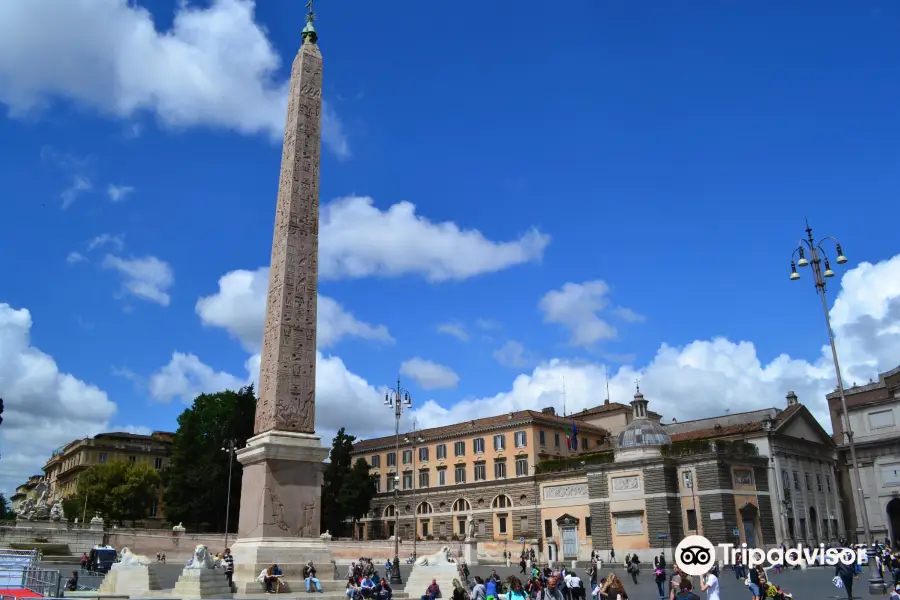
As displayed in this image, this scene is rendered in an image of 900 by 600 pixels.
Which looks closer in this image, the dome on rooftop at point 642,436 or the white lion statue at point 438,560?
the white lion statue at point 438,560

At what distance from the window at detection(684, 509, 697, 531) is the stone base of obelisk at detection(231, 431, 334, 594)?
28.6 metres

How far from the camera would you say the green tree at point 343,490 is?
2147 inches

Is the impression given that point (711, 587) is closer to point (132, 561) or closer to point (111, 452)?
point (132, 561)

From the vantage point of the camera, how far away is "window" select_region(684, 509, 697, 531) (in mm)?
40906

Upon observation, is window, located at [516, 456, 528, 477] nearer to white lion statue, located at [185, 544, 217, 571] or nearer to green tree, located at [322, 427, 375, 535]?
green tree, located at [322, 427, 375, 535]

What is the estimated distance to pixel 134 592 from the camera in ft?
62.6

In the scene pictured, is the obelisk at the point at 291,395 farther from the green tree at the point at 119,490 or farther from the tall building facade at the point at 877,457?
the tall building facade at the point at 877,457

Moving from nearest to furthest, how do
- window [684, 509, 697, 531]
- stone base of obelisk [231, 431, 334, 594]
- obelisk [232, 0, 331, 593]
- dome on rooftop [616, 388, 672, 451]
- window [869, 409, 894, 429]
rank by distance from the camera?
stone base of obelisk [231, 431, 334, 594] → obelisk [232, 0, 331, 593] → window [684, 509, 697, 531] → dome on rooftop [616, 388, 672, 451] → window [869, 409, 894, 429]

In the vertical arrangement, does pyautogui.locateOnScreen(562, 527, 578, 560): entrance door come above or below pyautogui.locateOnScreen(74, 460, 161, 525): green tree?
below

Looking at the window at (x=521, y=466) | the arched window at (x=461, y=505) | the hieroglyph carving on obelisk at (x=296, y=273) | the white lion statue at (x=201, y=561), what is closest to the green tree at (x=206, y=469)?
the arched window at (x=461, y=505)

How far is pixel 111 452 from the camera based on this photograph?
71938 mm

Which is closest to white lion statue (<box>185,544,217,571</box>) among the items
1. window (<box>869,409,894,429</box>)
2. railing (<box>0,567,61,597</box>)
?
railing (<box>0,567,61,597</box>)

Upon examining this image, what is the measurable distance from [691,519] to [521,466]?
14178 mm

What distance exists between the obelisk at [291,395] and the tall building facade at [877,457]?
46.1m
